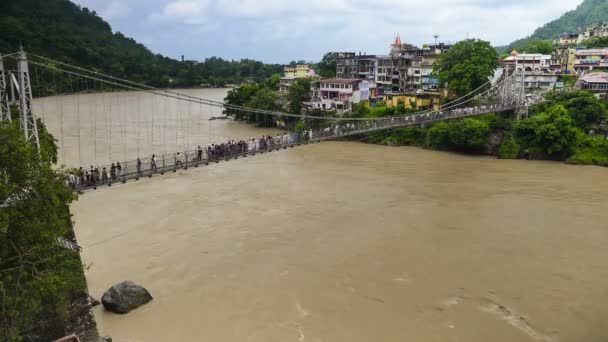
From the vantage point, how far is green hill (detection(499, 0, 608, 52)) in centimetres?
7436

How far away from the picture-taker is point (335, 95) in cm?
2661

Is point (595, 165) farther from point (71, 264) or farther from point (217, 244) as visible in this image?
point (71, 264)

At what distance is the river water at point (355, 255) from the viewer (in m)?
7.23

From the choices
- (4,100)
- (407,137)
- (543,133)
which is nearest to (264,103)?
(407,137)

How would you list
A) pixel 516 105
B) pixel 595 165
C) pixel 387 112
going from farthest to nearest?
pixel 387 112 → pixel 516 105 → pixel 595 165

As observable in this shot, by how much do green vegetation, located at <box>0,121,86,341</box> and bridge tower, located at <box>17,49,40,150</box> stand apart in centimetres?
198

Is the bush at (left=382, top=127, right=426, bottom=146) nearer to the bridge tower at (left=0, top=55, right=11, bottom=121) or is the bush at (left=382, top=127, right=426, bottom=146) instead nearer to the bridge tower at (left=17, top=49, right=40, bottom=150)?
the bridge tower at (left=17, top=49, right=40, bottom=150)

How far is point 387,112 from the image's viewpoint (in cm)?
2284

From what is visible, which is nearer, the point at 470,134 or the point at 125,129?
the point at 470,134

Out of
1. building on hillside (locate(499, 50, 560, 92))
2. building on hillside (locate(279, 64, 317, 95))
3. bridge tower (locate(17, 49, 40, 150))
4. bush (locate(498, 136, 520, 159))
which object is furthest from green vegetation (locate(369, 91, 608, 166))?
bridge tower (locate(17, 49, 40, 150))

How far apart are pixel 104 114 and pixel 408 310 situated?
26.0 meters

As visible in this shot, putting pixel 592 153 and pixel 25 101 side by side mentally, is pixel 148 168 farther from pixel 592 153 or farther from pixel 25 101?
pixel 592 153

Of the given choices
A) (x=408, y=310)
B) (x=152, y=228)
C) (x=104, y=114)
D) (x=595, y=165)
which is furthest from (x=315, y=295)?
(x=104, y=114)

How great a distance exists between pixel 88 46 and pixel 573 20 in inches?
2831
